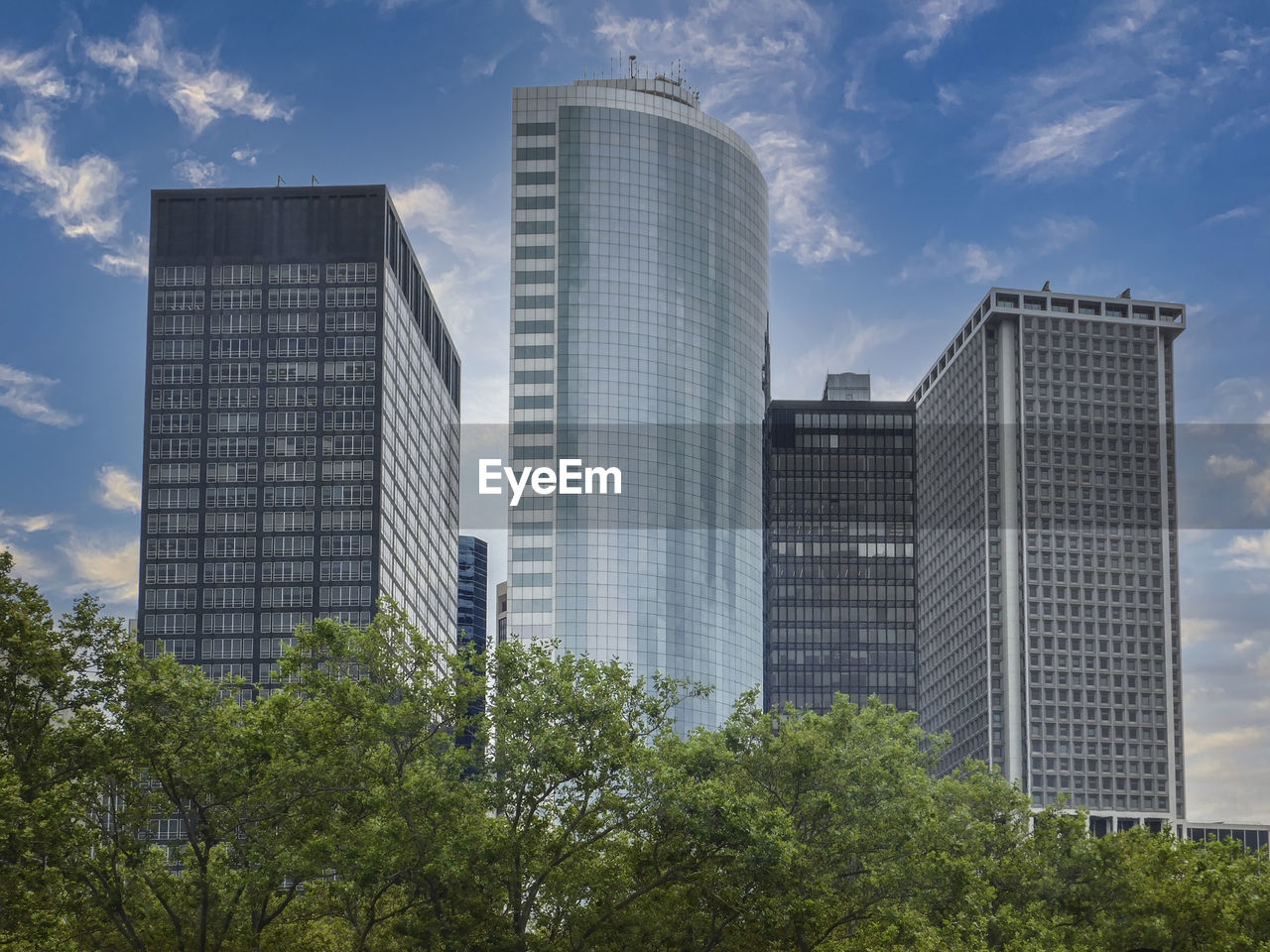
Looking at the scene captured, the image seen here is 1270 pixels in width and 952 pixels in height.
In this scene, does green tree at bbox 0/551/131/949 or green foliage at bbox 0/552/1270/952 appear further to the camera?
green foliage at bbox 0/552/1270/952

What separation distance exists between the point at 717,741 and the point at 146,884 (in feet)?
78.4

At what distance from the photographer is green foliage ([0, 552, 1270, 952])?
185 feet

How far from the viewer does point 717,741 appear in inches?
2616

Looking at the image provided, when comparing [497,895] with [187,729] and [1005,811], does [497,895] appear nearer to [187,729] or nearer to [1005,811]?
[187,729]

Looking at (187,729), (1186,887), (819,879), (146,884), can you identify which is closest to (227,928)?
(146,884)

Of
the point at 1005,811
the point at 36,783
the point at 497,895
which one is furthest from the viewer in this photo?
the point at 1005,811

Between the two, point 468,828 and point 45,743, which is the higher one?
point 45,743

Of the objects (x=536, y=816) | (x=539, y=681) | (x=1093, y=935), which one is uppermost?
(x=539, y=681)

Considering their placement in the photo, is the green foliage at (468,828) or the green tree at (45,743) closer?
the green tree at (45,743)

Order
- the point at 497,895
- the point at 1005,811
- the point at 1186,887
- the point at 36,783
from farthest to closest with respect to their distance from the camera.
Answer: the point at 1005,811, the point at 1186,887, the point at 497,895, the point at 36,783

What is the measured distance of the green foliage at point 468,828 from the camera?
5625cm

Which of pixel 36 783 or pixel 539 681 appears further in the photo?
pixel 539 681

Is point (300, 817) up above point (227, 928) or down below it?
above

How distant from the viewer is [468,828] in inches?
2249
